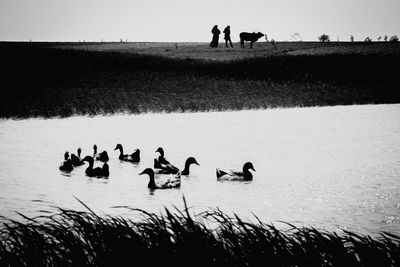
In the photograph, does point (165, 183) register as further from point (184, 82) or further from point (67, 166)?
point (184, 82)

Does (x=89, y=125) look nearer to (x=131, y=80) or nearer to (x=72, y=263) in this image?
(x=131, y=80)

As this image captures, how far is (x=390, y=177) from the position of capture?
48.3 ft

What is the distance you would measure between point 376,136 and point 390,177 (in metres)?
9.35

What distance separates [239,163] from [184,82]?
57.1 feet

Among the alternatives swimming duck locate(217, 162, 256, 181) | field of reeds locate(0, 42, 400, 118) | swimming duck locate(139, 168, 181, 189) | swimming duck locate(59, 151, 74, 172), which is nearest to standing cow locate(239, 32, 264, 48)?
field of reeds locate(0, 42, 400, 118)

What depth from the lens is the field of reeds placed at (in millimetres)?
29719

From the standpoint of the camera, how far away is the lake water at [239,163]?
11281mm

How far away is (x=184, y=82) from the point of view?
114ft

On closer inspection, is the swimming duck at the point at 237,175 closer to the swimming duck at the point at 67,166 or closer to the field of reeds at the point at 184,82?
the swimming duck at the point at 67,166

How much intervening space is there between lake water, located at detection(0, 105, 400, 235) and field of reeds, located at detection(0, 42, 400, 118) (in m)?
1.10

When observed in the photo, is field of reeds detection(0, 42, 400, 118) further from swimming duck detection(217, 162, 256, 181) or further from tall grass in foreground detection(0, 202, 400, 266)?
tall grass in foreground detection(0, 202, 400, 266)

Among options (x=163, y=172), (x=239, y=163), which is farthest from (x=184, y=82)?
(x=163, y=172)

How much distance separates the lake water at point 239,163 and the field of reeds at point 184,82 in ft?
3.61

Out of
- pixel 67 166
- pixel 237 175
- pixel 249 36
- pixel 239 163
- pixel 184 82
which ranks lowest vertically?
pixel 239 163
